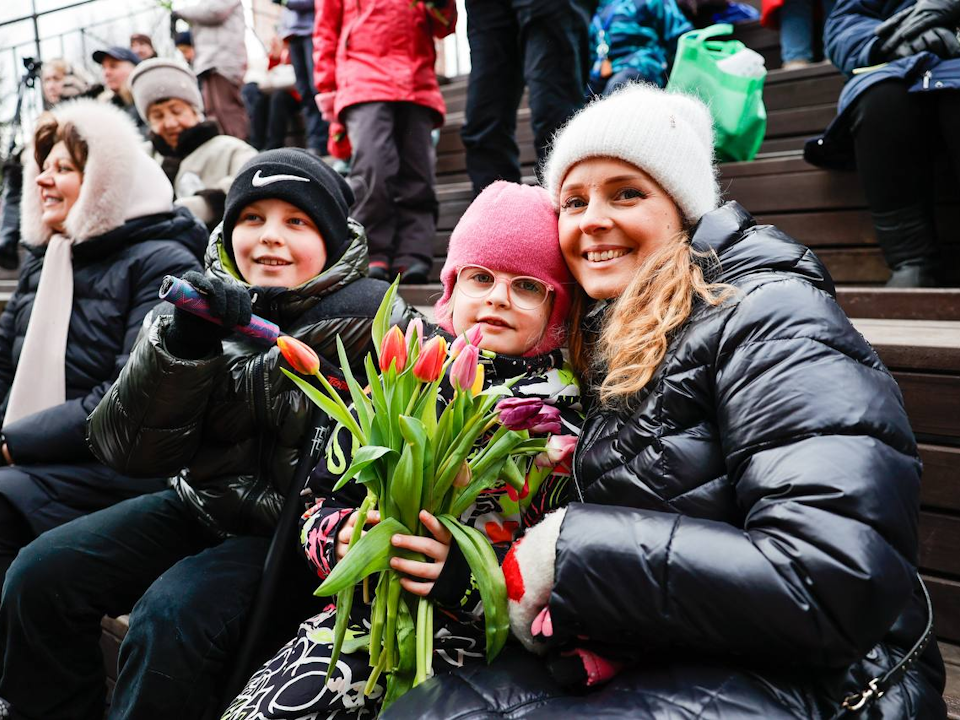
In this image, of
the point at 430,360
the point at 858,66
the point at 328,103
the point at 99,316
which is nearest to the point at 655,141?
the point at 430,360

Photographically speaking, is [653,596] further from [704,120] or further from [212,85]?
[212,85]

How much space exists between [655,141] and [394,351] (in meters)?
0.69

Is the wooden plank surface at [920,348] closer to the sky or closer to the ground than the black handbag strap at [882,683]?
closer to the sky

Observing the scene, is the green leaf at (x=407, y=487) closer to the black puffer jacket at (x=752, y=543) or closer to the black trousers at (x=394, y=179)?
the black puffer jacket at (x=752, y=543)

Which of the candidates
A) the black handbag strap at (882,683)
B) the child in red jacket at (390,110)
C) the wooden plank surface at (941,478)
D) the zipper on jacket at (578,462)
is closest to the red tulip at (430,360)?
the zipper on jacket at (578,462)

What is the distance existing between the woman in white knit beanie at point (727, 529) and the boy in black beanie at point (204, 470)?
71cm

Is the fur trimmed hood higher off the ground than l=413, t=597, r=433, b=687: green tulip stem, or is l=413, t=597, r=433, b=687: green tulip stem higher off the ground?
the fur trimmed hood

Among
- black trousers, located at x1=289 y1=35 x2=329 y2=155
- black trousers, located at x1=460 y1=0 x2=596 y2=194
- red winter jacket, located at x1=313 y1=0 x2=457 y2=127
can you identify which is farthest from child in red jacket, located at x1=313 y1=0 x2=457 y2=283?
black trousers, located at x1=289 y1=35 x2=329 y2=155

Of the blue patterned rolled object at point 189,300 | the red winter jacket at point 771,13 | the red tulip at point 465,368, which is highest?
the red winter jacket at point 771,13

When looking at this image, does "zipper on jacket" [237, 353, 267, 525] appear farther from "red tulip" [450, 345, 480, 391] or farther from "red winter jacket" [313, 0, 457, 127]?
"red winter jacket" [313, 0, 457, 127]

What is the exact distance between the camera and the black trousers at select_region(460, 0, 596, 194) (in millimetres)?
3359

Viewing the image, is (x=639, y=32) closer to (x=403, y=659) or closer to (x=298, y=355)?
(x=298, y=355)

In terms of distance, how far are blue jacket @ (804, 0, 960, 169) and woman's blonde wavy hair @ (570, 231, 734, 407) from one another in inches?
59.9

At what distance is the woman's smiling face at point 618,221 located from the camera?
5.15ft
